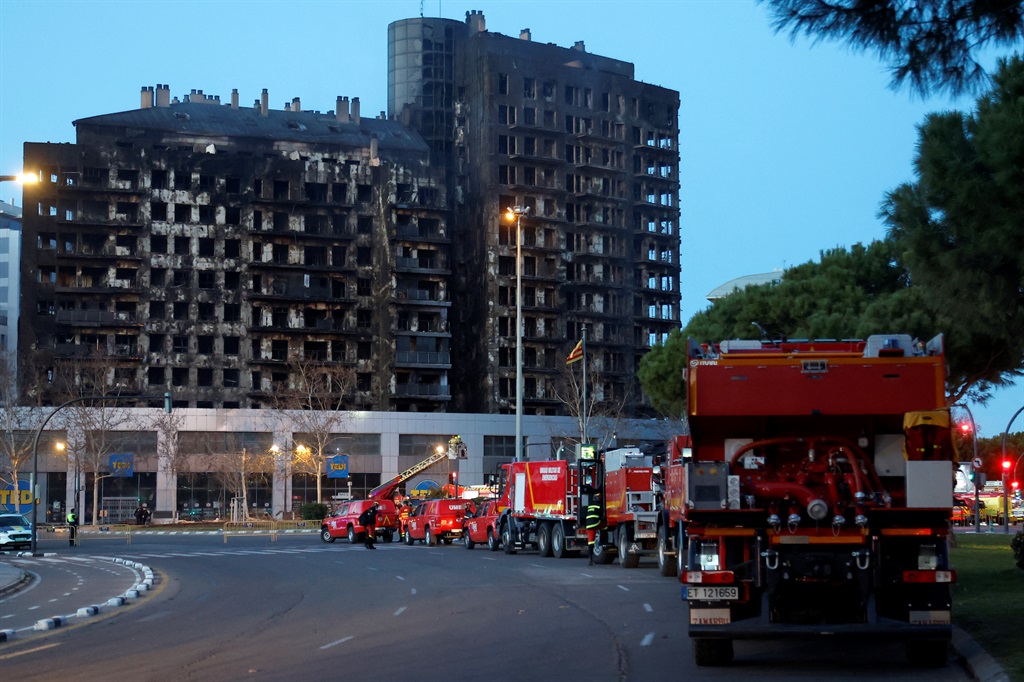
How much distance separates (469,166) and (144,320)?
30.8 meters

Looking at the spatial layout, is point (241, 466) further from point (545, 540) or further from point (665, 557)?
point (665, 557)

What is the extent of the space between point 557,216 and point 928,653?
100985 millimetres

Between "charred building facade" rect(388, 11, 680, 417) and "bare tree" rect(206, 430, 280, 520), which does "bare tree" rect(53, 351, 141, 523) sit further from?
"charred building facade" rect(388, 11, 680, 417)

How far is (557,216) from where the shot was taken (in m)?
115

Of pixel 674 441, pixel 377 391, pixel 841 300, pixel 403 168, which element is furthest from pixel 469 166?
pixel 674 441

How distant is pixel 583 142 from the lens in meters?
118

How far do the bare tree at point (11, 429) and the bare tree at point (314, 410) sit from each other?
16.3 m

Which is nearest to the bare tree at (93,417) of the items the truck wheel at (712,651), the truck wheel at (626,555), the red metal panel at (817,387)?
the truck wheel at (626,555)

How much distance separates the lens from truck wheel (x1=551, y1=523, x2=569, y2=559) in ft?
134

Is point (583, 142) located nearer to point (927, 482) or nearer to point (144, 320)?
point (144, 320)

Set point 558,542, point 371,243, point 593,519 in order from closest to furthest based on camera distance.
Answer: point 593,519
point 558,542
point 371,243

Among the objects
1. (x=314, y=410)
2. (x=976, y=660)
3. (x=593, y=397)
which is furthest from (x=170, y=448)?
(x=976, y=660)

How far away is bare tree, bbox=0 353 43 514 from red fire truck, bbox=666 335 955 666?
73.5m

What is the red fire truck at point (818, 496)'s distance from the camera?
47.8ft
